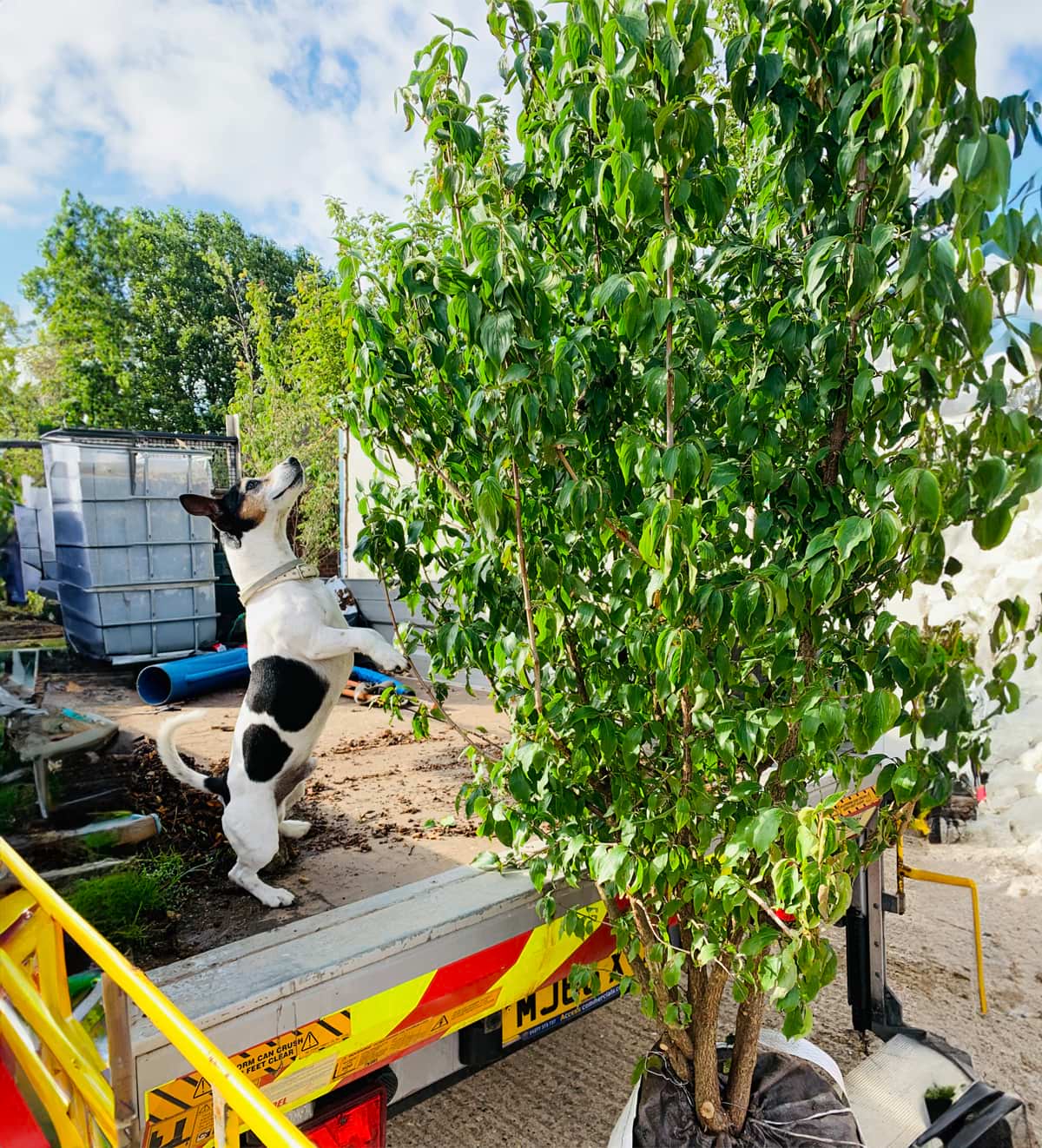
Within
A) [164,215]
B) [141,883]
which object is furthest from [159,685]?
[164,215]

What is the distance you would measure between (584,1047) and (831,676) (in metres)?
2.30

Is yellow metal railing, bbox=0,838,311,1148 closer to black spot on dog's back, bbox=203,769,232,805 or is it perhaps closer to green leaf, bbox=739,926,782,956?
black spot on dog's back, bbox=203,769,232,805

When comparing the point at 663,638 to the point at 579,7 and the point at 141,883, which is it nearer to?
the point at 579,7

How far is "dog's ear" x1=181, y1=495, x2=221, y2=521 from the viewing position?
2580mm

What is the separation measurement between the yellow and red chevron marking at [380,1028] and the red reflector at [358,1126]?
0.13 meters

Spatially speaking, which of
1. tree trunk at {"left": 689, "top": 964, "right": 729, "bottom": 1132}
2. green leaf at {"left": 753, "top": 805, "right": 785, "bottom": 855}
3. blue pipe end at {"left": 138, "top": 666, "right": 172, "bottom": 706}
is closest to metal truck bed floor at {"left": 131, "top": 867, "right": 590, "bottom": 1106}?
tree trunk at {"left": 689, "top": 964, "right": 729, "bottom": 1132}

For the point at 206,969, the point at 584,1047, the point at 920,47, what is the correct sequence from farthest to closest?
the point at 584,1047 → the point at 206,969 → the point at 920,47

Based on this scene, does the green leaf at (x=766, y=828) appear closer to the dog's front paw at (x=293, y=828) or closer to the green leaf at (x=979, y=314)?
the green leaf at (x=979, y=314)

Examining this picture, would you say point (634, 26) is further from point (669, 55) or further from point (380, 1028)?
point (380, 1028)

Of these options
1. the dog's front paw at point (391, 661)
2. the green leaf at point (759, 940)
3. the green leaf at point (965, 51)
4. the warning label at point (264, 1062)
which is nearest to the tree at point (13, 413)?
the dog's front paw at point (391, 661)

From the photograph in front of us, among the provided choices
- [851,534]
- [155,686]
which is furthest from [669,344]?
[155,686]

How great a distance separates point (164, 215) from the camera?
2.65 metres

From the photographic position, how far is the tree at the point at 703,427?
1.51 metres

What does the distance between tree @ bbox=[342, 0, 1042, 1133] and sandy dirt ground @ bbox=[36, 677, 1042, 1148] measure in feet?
1.91
